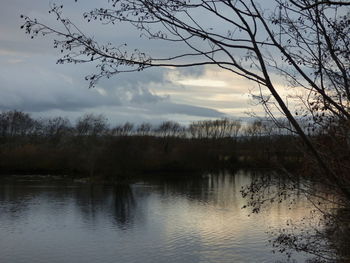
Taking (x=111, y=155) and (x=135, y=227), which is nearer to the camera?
(x=135, y=227)

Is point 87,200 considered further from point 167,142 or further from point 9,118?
point 9,118

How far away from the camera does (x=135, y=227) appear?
19703 mm

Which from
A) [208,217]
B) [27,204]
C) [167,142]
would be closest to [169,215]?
[208,217]

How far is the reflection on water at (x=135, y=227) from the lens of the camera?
15.2 m

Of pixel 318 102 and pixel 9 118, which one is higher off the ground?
pixel 9 118

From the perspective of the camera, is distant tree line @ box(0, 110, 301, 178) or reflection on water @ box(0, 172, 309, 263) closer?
reflection on water @ box(0, 172, 309, 263)

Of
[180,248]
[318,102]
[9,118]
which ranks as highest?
[9,118]

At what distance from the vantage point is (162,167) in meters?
51.0

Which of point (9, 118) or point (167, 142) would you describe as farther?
point (9, 118)

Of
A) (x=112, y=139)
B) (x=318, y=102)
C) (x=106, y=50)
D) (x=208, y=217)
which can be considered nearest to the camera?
(x=106, y=50)

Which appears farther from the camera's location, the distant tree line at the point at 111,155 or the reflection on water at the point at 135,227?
the distant tree line at the point at 111,155

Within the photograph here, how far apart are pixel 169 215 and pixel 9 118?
62910 mm

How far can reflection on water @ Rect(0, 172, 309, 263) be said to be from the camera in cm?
1520

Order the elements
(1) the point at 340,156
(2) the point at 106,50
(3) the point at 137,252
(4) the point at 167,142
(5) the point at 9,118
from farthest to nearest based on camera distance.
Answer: (5) the point at 9,118 → (4) the point at 167,142 → (3) the point at 137,252 → (1) the point at 340,156 → (2) the point at 106,50
